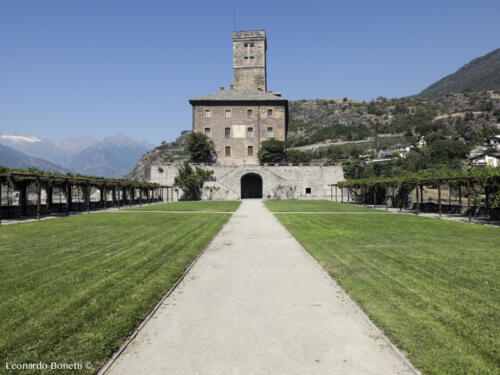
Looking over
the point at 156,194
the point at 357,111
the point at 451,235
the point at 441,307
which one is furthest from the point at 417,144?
the point at 441,307

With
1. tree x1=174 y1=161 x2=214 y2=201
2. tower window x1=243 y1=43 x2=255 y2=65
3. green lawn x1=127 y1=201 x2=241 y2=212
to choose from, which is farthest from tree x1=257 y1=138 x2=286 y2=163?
green lawn x1=127 y1=201 x2=241 y2=212

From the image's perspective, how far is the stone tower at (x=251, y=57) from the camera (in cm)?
6594

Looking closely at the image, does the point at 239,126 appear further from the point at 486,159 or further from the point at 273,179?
the point at 486,159

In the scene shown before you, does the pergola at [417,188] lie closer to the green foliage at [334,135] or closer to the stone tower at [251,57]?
the stone tower at [251,57]

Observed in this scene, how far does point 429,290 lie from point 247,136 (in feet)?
178

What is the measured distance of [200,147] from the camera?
56250mm

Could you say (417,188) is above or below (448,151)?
below

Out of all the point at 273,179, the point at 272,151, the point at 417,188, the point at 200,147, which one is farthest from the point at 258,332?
the point at 200,147

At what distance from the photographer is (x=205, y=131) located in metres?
58.7

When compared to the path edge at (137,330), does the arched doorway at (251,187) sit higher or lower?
higher

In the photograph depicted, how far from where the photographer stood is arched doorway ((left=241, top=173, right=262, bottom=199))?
59.9 m

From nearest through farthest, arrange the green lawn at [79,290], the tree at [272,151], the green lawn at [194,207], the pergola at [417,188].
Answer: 1. the green lawn at [79,290]
2. the pergola at [417,188]
3. the green lawn at [194,207]
4. the tree at [272,151]

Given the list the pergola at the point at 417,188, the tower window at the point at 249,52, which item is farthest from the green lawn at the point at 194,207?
the tower window at the point at 249,52

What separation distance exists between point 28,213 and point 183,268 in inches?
842
